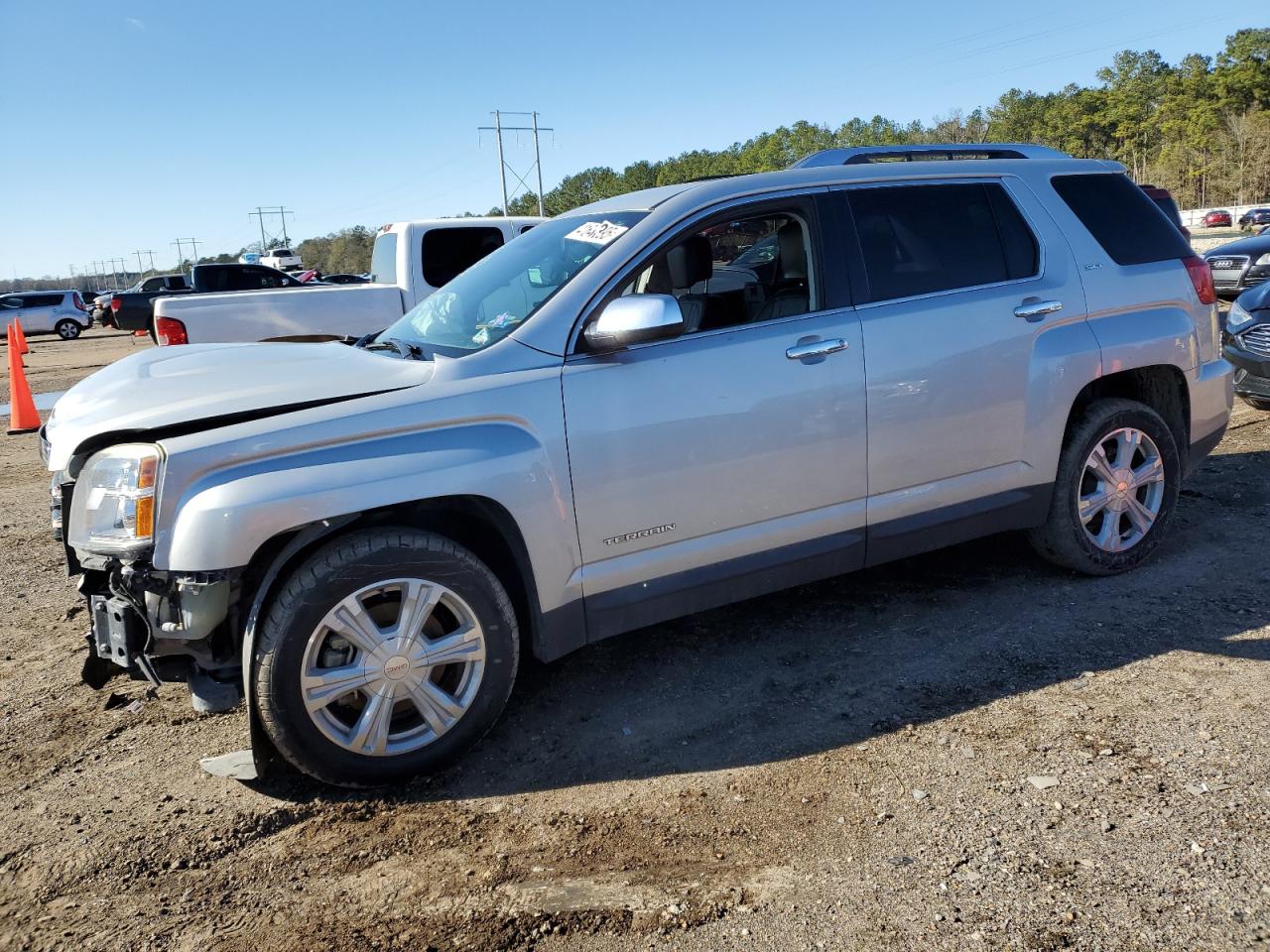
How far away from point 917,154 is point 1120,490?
191 centimetres

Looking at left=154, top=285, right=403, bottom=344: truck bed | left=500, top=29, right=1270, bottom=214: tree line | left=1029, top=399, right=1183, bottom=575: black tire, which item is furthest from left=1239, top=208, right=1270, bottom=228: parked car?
left=1029, top=399, right=1183, bottom=575: black tire

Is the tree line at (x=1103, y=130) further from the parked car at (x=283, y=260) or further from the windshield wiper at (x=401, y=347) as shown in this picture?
the windshield wiper at (x=401, y=347)

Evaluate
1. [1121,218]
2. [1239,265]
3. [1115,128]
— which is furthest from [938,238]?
[1115,128]

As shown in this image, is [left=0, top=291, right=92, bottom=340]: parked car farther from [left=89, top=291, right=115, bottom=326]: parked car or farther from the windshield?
the windshield

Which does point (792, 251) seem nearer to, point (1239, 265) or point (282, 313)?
point (282, 313)

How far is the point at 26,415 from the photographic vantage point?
11188 millimetres

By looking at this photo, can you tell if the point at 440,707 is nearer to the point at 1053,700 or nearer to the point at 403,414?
the point at 403,414

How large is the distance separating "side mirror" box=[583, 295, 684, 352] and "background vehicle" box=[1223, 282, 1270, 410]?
6.15 meters

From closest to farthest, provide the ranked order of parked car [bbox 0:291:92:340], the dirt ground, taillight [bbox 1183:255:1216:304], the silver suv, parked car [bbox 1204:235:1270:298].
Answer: the dirt ground → the silver suv → taillight [bbox 1183:255:1216:304] → parked car [bbox 1204:235:1270:298] → parked car [bbox 0:291:92:340]

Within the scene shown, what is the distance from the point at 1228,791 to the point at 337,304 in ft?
24.2

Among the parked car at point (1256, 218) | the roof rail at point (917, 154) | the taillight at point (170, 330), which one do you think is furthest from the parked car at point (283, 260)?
the parked car at point (1256, 218)

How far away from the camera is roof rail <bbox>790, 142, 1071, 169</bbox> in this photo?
4.46m

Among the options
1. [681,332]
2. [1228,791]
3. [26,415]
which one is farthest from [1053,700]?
[26,415]

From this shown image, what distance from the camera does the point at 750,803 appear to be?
9.55 feet
